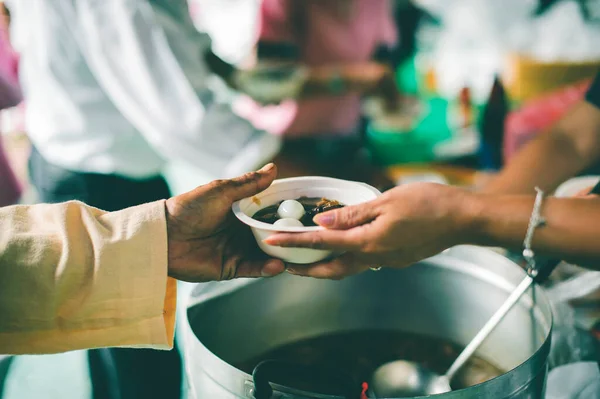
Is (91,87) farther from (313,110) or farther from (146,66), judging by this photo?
(313,110)

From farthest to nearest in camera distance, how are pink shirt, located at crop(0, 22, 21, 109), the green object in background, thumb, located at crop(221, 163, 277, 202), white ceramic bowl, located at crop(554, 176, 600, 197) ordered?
1. the green object in background
2. pink shirt, located at crop(0, 22, 21, 109)
3. white ceramic bowl, located at crop(554, 176, 600, 197)
4. thumb, located at crop(221, 163, 277, 202)

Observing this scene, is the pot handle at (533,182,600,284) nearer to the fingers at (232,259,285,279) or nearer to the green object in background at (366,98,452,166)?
the fingers at (232,259,285,279)

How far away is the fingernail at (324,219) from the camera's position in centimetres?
79

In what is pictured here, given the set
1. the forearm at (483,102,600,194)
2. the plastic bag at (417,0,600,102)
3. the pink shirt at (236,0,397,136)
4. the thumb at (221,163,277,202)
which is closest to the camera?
the thumb at (221,163,277,202)

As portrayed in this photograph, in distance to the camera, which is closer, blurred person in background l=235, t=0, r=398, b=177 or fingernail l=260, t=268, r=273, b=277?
fingernail l=260, t=268, r=273, b=277

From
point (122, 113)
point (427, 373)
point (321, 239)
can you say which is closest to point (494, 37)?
point (122, 113)

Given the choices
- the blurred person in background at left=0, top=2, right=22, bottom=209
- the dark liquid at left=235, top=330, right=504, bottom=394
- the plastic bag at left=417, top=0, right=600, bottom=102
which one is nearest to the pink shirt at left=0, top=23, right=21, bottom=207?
the blurred person in background at left=0, top=2, right=22, bottom=209

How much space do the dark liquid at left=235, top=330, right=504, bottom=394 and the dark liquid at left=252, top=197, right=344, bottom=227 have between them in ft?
0.98

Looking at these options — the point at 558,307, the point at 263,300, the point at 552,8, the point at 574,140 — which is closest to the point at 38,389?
the point at 263,300

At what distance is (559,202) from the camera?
0.86 metres

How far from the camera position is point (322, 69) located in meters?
2.57

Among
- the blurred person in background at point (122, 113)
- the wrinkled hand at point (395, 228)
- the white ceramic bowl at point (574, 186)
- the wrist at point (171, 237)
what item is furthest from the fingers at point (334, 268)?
the blurred person in background at point (122, 113)

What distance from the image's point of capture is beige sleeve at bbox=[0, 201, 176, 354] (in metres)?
0.78

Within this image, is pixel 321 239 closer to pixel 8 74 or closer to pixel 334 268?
pixel 334 268
